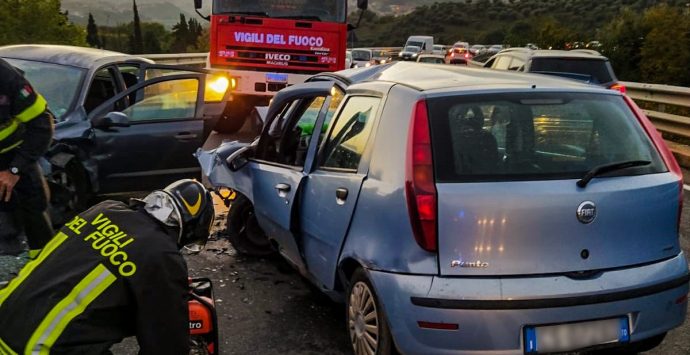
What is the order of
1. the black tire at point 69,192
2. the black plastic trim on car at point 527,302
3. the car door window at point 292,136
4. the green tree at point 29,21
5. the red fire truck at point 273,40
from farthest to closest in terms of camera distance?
the green tree at point 29,21 → the red fire truck at point 273,40 → the black tire at point 69,192 → the car door window at point 292,136 → the black plastic trim on car at point 527,302

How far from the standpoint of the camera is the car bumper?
110 inches

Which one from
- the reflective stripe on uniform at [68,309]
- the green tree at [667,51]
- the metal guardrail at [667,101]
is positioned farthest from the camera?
the green tree at [667,51]

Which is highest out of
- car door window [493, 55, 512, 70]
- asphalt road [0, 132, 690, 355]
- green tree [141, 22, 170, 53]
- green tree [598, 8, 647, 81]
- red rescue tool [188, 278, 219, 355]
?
green tree [141, 22, 170, 53]

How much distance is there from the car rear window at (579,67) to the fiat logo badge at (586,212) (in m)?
7.48

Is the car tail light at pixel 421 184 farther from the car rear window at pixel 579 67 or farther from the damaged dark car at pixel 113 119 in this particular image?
the car rear window at pixel 579 67

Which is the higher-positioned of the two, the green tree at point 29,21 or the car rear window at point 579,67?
the green tree at point 29,21

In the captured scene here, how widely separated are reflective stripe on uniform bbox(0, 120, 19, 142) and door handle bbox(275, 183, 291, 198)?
5.73 feet

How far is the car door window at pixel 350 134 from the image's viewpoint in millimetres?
3488

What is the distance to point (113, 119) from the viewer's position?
20.1ft

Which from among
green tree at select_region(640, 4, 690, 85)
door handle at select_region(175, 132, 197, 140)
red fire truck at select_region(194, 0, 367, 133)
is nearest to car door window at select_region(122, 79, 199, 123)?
door handle at select_region(175, 132, 197, 140)

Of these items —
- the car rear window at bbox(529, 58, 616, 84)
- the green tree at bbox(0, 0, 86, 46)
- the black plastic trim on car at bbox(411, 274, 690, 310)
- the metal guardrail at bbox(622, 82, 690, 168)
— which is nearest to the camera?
the black plastic trim on car at bbox(411, 274, 690, 310)

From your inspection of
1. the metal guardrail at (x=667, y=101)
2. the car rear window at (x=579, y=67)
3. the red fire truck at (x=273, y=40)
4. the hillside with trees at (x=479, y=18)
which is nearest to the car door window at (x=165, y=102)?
the red fire truck at (x=273, y=40)

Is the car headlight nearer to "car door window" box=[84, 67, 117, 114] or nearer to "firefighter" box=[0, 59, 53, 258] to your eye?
"car door window" box=[84, 67, 117, 114]

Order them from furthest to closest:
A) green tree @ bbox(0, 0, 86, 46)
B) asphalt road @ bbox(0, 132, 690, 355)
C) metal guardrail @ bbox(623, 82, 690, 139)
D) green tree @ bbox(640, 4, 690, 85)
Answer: green tree @ bbox(0, 0, 86, 46) < green tree @ bbox(640, 4, 690, 85) < metal guardrail @ bbox(623, 82, 690, 139) < asphalt road @ bbox(0, 132, 690, 355)
